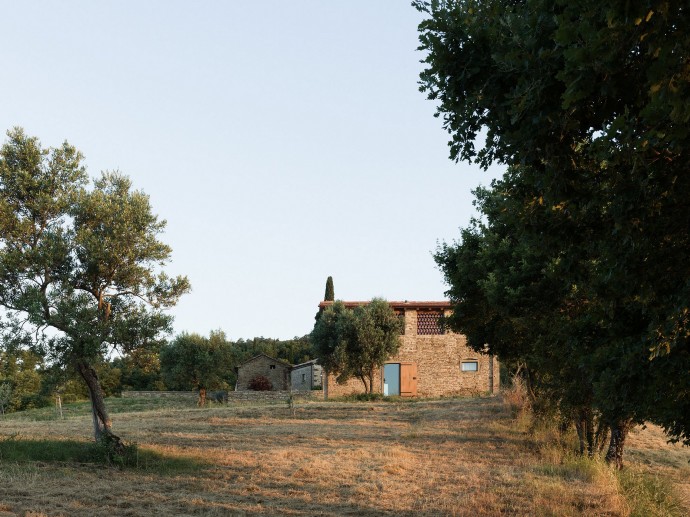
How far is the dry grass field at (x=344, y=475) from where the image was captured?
12.6m

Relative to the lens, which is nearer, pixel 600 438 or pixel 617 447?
pixel 617 447

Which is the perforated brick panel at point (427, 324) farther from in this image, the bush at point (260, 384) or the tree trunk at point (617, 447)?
the tree trunk at point (617, 447)

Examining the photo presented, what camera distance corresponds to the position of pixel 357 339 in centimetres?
4669

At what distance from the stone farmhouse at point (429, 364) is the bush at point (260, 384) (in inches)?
457

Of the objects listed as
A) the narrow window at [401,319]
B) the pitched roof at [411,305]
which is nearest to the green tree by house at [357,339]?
the narrow window at [401,319]

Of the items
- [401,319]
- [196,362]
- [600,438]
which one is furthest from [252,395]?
[600,438]

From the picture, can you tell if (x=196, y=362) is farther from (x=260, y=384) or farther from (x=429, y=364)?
(x=429, y=364)

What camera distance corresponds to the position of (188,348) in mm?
52625

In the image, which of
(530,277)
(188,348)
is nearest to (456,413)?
(530,277)

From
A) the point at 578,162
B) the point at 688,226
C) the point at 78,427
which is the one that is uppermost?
the point at 578,162

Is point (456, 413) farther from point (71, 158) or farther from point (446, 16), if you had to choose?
point (446, 16)

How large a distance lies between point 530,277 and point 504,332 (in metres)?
6.33

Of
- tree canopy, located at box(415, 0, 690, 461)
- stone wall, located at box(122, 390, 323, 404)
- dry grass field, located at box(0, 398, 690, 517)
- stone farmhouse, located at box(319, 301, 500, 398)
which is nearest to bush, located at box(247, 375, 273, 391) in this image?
stone wall, located at box(122, 390, 323, 404)

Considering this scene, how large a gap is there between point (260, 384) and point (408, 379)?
49.6ft
